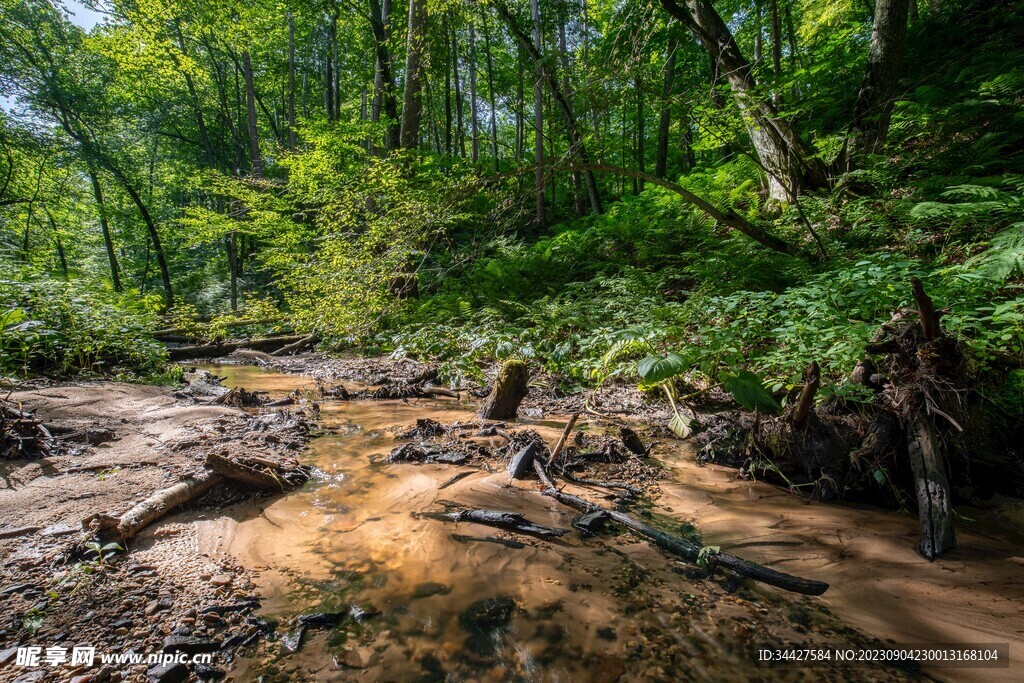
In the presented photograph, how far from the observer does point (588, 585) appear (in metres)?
2.13

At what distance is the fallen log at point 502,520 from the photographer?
8.48 ft

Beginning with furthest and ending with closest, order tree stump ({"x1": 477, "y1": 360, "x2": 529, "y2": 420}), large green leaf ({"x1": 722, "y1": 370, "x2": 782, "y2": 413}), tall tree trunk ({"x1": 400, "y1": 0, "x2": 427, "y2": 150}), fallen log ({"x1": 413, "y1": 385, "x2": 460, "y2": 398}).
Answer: tall tree trunk ({"x1": 400, "y1": 0, "x2": 427, "y2": 150})
fallen log ({"x1": 413, "y1": 385, "x2": 460, "y2": 398})
tree stump ({"x1": 477, "y1": 360, "x2": 529, "y2": 420})
large green leaf ({"x1": 722, "y1": 370, "x2": 782, "y2": 413})

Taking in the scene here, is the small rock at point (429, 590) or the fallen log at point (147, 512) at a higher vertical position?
the fallen log at point (147, 512)

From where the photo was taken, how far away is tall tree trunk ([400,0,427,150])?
11102 mm

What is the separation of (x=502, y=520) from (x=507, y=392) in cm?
242

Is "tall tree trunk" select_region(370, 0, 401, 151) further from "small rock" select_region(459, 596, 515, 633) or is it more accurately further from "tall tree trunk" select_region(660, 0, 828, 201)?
"small rock" select_region(459, 596, 515, 633)

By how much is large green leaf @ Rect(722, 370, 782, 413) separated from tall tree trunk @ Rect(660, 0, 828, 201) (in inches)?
206

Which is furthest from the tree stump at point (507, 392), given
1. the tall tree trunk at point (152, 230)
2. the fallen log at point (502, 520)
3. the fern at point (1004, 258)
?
the tall tree trunk at point (152, 230)

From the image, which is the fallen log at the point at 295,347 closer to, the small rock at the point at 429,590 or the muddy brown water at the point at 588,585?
the muddy brown water at the point at 588,585

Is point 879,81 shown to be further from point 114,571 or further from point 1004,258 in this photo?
point 114,571

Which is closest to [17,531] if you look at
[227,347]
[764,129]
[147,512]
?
[147,512]

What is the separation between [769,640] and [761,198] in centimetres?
911

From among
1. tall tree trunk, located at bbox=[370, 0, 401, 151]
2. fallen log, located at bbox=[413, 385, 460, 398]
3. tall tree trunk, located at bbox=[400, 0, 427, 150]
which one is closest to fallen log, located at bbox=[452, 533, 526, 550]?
fallen log, located at bbox=[413, 385, 460, 398]

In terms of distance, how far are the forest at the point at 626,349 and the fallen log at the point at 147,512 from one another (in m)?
0.02
